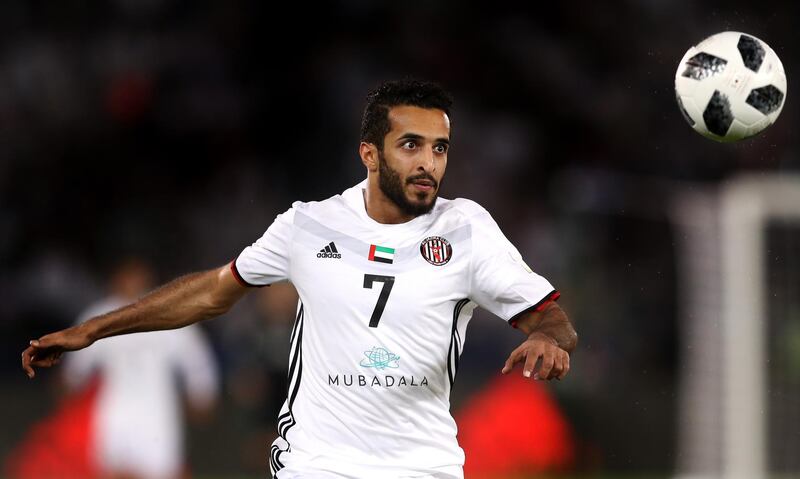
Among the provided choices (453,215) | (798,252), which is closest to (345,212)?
(453,215)

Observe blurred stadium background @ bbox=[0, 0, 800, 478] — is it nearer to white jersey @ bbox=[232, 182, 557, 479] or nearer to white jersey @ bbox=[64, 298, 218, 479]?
white jersey @ bbox=[64, 298, 218, 479]

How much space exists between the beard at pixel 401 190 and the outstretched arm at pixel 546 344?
0.57 meters

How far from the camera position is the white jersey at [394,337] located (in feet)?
16.3

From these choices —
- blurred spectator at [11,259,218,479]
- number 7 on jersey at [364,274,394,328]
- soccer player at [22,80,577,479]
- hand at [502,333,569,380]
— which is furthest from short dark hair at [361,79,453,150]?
blurred spectator at [11,259,218,479]

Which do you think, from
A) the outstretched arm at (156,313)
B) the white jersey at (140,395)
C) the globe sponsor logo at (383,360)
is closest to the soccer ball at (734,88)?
the globe sponsor logo at (383,360)

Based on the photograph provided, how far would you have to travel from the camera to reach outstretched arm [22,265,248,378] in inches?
213

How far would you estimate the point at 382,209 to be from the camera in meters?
5.25

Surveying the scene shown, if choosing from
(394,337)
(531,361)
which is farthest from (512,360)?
(394,337)

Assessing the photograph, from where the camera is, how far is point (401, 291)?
5027 mm

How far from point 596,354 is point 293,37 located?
5303 millimetres

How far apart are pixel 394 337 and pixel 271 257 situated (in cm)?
66

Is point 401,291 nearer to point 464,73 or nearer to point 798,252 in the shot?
point 798,252

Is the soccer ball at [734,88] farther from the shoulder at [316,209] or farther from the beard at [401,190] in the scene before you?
the shoulder at [316,209]

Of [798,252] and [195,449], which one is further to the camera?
[195,449]
